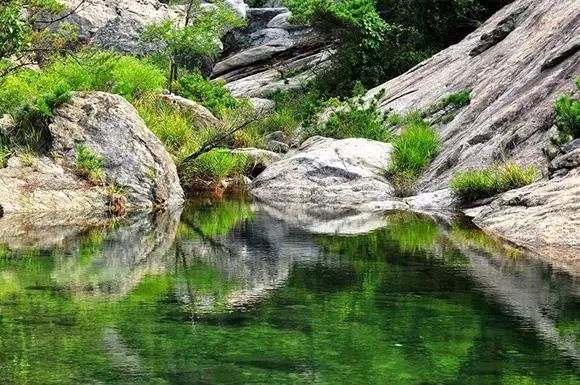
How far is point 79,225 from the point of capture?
15.1m

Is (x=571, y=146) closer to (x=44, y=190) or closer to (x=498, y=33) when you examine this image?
(x=44, y=190)

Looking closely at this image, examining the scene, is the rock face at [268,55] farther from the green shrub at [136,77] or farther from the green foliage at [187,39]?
the green shrub at [136,77]

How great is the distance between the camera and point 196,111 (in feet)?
86.1

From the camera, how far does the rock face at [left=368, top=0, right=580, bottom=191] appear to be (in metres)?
19.3

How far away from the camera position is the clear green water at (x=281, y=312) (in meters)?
6.19

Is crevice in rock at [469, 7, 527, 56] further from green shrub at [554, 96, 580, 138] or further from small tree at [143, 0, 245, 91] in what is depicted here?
small tree at [143, 0, 245, 91]

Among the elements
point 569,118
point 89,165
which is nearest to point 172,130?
point 89,165

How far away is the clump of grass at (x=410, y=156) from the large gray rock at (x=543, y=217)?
15.8 ft

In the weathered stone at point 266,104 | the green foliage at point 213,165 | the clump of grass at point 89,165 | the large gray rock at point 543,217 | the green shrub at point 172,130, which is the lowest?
the large gray rock at point 543,217

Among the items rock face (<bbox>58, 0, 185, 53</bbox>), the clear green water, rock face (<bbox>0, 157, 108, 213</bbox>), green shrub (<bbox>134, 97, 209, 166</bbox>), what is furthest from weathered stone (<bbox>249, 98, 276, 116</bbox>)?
the clear green water

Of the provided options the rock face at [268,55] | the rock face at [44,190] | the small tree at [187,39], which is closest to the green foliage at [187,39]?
the small tree at [187,39]

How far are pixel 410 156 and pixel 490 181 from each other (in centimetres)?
357

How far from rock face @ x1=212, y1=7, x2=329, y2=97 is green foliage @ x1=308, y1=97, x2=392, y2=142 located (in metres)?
13.5

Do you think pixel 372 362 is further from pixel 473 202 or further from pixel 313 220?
pixel 473 202
